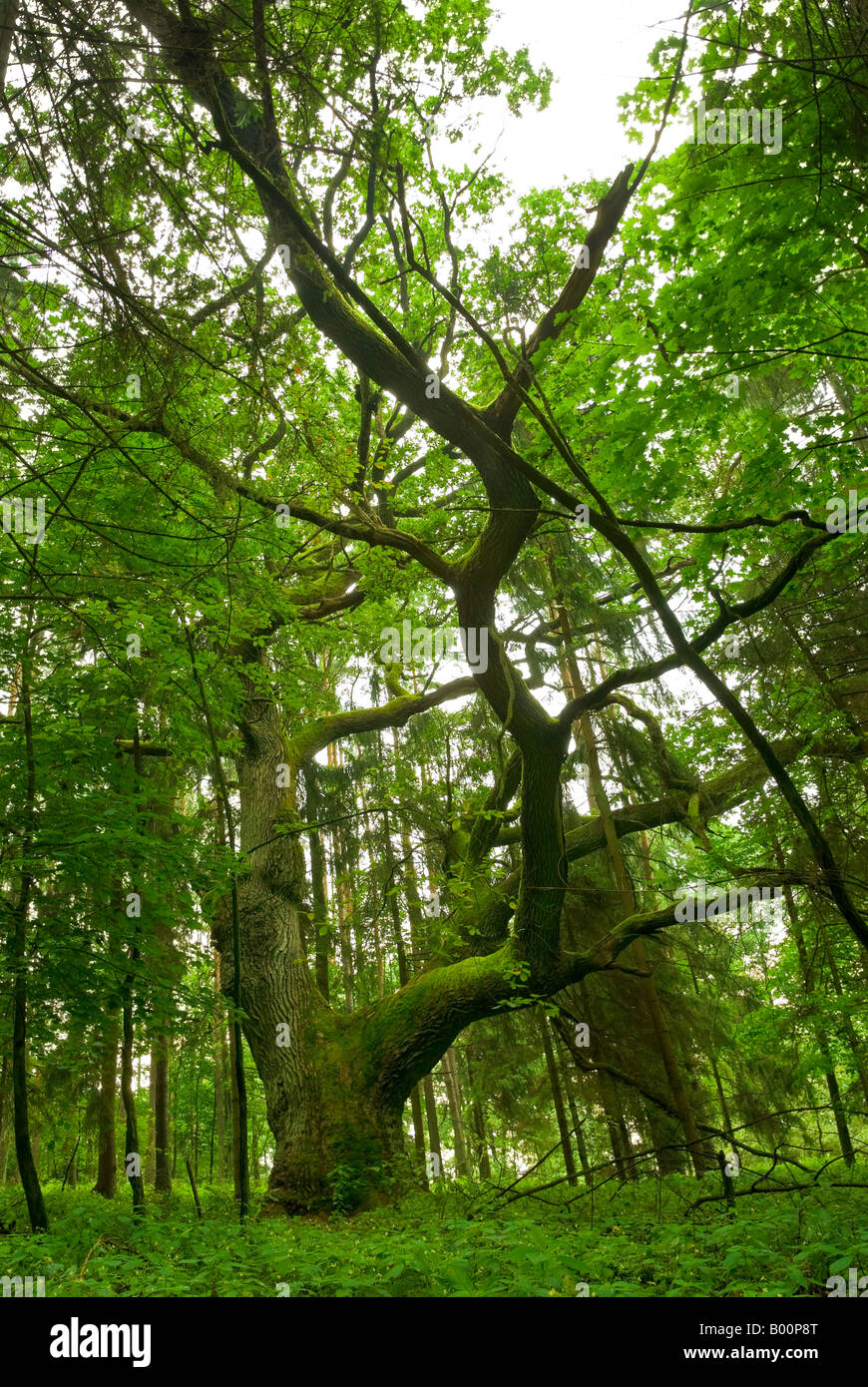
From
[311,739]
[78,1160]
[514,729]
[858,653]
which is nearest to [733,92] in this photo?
[514,729]

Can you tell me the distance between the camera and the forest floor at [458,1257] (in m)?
2.86

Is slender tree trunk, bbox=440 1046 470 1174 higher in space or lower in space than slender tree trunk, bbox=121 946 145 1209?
lower

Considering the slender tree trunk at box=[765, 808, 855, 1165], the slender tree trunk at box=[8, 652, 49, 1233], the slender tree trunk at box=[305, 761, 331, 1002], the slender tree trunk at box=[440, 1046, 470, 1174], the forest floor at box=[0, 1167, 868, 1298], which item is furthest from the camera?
the slender tree trunk at box=[440, 1046, 470, 1174]

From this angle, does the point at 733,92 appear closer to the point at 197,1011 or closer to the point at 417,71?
the point at 417,71

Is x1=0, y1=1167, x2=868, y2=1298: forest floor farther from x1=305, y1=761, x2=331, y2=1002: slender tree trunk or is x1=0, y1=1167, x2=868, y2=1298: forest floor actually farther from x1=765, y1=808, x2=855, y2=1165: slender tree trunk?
x1=305, y1=761, x2=331, y2=1002: slender tree trunk

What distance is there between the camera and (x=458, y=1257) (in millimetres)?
3174

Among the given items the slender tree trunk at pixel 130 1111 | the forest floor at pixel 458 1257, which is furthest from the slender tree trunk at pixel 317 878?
the forest floor at pixel 458 1257

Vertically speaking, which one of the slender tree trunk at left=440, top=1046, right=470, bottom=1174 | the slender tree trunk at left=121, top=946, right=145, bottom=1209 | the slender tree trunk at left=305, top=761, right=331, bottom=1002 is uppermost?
the slender tree trunk at left=305, top=761, right=331, bottom=1002

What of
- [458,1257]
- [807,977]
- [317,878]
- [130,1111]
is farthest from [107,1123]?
[807,977]

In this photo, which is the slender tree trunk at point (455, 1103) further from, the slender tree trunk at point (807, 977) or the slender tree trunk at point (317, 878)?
the slender tree trunk at point (807, 977)

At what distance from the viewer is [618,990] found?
361 inches

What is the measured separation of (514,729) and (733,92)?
4.28 metres

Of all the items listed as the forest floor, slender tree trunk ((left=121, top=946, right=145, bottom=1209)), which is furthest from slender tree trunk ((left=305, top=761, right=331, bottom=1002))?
the forest floor

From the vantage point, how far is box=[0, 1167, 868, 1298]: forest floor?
9.37 feet
